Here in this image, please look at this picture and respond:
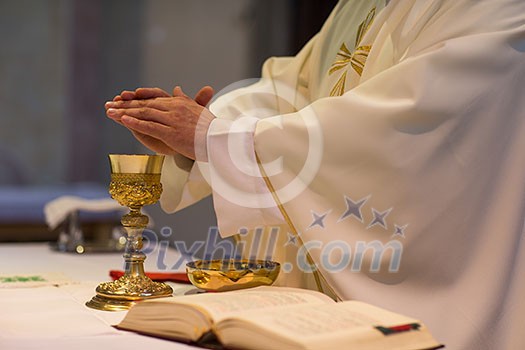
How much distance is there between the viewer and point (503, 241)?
177 cm

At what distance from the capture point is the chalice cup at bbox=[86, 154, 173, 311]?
1.69 meters

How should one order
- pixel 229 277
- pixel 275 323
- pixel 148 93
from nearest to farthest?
1. pixel 275 323
2. pixel 229 277
3. pixel 148 93

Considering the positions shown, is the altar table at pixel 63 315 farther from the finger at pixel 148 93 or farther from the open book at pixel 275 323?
the finger at pixel 148 93

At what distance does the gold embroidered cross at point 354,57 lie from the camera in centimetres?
209

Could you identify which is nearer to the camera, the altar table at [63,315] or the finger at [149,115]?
the altar table at [63,315]

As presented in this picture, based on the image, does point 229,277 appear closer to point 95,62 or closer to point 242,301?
point 242,301

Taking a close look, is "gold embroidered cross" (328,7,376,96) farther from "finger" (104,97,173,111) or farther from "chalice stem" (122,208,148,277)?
"chalice stem" (122,208,148,277)

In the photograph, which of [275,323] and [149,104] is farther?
[149,104]

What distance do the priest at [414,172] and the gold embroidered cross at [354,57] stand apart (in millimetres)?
272

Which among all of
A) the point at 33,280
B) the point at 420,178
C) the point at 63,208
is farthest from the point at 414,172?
the point at 63,208

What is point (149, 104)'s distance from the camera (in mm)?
1826

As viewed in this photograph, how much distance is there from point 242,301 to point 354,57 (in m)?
0.91

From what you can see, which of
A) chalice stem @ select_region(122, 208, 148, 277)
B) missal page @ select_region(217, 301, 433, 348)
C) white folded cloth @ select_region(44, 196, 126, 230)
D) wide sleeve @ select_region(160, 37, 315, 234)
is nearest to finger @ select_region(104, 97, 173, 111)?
wide sleeve @ select_region(160, 37, 315, 234)

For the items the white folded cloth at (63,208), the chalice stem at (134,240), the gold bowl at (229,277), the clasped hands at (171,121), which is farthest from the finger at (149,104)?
the white folded cloth at (63,208)
